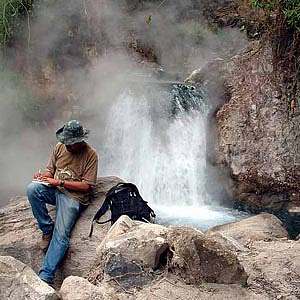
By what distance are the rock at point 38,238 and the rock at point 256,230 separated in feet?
3.65

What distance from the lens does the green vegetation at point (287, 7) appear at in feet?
21.5

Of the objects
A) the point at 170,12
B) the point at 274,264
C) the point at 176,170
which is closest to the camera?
the point at 274,264

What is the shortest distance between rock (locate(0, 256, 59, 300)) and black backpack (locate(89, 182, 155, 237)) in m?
1.41

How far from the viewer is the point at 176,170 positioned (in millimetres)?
8422

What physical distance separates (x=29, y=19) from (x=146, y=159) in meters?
3.55

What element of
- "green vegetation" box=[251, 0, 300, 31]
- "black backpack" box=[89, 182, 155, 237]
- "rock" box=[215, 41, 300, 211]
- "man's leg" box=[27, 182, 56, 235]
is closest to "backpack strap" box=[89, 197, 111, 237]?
"black backpack" box=[89, 182, 155, 237]

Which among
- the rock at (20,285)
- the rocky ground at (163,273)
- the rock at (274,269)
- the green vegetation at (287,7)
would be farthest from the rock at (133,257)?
the green vegetation at (287,7)

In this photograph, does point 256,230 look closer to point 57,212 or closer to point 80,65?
point 57,212

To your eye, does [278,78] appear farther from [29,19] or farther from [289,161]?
[29,19]

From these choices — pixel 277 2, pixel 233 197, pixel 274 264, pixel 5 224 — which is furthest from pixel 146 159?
pixel 274 264

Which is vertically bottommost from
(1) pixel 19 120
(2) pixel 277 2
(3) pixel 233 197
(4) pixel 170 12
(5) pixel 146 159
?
(3) pixel 233 197

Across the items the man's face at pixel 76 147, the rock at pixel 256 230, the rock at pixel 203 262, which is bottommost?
the rock at pixel 256 230

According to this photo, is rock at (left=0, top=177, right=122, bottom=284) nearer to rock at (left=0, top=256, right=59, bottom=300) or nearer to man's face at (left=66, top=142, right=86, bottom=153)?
man's face at (left=66, top=142, right=86, bottom=153)

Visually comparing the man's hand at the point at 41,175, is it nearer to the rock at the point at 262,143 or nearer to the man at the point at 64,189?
the man at the point at 64,189
